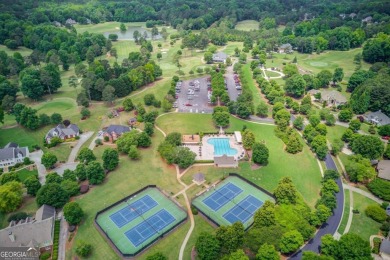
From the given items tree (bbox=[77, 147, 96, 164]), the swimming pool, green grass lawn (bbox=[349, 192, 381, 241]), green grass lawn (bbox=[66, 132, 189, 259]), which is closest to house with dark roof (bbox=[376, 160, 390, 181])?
green grass lawn (bbox=[349, 192, 381, 241])

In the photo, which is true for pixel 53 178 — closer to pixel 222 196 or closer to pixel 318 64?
pixel 222 196

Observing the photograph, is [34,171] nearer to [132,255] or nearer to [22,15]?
[132,255]

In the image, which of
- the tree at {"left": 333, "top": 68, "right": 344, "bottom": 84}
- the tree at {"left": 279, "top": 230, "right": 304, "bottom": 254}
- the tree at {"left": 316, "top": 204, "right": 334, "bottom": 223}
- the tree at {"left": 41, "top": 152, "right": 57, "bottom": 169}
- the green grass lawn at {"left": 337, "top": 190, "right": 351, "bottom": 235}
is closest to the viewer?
the tree at {"left": 279, "top": 230, "right": 304, "bottom": 254}

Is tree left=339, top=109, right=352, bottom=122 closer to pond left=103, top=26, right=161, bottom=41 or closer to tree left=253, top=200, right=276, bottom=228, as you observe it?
tree left=253, top=200, right=276, bottom=228

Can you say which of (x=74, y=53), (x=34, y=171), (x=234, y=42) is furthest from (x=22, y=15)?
(x=34, y=171)

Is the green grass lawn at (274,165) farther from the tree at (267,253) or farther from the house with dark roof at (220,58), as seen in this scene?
the house with dark roof at (220,58)

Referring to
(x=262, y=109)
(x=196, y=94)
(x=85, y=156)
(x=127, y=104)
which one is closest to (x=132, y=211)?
(x=85, y=156)
